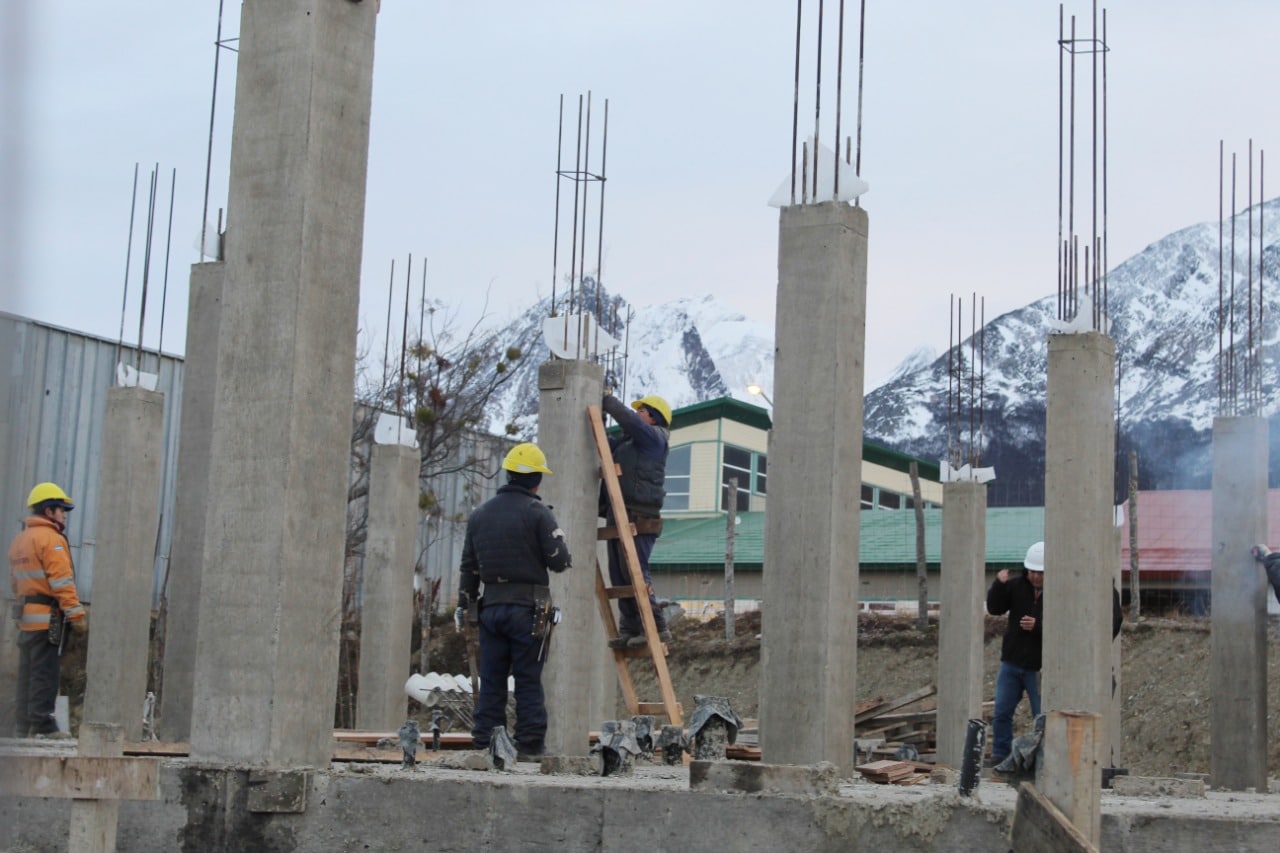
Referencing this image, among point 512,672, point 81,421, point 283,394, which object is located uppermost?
point 81,421

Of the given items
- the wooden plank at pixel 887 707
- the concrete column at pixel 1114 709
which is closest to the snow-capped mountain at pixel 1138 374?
the wooden plank at pixel 887 707

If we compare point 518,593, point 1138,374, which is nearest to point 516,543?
point 518,593

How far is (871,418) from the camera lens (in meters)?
84.5

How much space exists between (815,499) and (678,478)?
2671 centimetres

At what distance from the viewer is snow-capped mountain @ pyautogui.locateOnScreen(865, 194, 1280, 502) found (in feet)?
220

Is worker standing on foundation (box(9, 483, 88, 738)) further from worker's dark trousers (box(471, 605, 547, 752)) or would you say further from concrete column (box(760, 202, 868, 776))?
concrete column (box(760, 202, 868, 776))

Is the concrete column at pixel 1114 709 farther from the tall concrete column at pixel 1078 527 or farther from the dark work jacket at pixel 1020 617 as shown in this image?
the tall concrete column at pixel 1078 527

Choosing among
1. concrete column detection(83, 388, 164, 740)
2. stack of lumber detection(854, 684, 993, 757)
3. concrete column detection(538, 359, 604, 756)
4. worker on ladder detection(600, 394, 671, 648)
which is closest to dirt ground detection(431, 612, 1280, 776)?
stack of lumber detection(854, 684, 993, 757)

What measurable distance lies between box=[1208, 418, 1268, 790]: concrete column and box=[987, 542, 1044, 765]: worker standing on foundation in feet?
4.44

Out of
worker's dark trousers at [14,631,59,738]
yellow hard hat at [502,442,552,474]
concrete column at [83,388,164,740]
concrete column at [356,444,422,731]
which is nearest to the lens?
yellow hard hat at [502,442,552,474]

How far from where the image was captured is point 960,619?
13.6 m

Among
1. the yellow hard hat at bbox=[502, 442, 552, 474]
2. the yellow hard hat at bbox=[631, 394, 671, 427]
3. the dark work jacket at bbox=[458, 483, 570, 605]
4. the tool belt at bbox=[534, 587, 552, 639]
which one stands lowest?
the tool belt at bbox=[534, 587, 552, 639]

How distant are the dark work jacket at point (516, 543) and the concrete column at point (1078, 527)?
2.64 m

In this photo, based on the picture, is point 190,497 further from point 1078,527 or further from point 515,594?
point 1078,527
